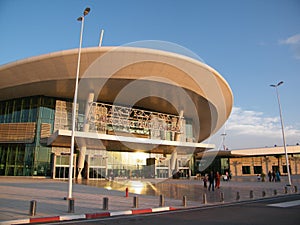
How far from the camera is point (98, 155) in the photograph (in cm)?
3841

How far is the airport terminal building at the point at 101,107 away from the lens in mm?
28344

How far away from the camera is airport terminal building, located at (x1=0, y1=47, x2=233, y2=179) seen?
28344mm

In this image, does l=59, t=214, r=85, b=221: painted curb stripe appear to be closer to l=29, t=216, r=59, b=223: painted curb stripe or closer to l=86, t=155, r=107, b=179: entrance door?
l=29, t=216, r=59, b=223: painted curb stripe

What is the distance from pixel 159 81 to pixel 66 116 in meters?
15.0

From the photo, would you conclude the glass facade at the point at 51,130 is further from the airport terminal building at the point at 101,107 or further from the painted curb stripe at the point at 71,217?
the painted curb stripe at the point at 71,217

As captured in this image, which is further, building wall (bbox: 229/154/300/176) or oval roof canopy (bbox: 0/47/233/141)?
building wall (bbox: 229/154/300/176)

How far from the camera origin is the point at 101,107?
35.1 meters

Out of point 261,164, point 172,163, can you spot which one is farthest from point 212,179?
point 261,164

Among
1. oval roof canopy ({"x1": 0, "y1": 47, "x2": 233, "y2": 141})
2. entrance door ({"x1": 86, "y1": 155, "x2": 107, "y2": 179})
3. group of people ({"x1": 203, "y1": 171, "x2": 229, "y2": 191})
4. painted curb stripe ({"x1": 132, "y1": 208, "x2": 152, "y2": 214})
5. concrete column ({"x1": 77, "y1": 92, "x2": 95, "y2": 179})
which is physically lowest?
painted curb stripe ({"x1": 132, "y1": 208, "x2": 152, "y2": 214})

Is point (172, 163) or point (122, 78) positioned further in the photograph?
point (172, 163)

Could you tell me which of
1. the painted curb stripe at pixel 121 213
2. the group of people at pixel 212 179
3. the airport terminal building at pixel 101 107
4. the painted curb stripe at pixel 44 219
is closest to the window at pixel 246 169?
the airport terminal building at pixel 101 107

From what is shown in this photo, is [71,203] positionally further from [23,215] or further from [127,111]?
[127,111]

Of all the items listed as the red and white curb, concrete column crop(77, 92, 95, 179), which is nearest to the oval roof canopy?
concrete column crop(77, 92, 95, 179)

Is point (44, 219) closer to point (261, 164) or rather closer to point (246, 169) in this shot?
point (261, 164)
